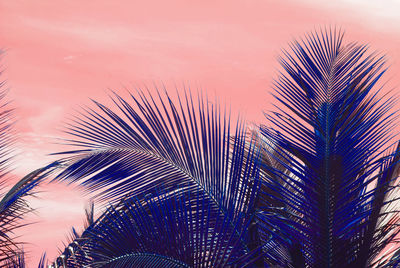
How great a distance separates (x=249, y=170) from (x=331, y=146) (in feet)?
1.71

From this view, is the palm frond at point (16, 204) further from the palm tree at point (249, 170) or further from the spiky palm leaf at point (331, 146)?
the spiky palm leaf at point (331, 146)

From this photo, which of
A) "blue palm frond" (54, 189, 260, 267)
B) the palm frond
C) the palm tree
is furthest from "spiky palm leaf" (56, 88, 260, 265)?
the palm frond

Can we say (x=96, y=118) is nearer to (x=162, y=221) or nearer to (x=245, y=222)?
(x=162, y=221)

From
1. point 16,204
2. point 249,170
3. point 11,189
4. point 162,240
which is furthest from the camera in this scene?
point 16,204

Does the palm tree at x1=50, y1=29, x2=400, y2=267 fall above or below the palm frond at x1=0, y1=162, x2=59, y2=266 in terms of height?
below

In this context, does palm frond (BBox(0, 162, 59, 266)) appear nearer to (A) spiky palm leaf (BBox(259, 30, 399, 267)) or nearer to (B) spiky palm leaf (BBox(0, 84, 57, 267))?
(B) spiky palm leaf (BBox(0, 84, 57, 267))

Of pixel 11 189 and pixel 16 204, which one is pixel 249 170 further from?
pixel 16 204

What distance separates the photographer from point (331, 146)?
321 centimetres

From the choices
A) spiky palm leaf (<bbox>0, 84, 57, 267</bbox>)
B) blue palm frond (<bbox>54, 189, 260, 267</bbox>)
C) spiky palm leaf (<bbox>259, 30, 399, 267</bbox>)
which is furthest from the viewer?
spiky palm leaf (<bbox>0, 84, 57, 267</bbox>)

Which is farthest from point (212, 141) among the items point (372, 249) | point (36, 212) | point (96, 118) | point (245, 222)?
point (36, 212)

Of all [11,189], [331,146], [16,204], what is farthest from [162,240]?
[16,204]

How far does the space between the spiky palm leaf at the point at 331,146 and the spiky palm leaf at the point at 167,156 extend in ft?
0.70

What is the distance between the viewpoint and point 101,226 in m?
3.36

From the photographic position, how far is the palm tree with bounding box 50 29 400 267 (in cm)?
307
